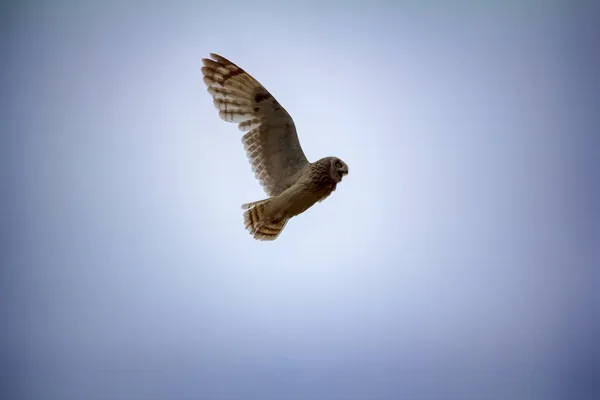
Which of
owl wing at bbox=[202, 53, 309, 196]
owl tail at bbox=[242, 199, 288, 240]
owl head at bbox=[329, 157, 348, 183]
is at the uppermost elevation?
owl wing at bbox=[202, 53, 309, 196]

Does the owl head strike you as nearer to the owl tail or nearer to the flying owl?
the flying owl

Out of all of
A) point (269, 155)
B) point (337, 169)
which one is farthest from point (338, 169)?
point (269, 155)

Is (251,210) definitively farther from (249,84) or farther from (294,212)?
(249,84)

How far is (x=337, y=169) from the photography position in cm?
280

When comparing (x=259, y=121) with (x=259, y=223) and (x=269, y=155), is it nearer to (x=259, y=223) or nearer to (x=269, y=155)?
(x=269, y=155)

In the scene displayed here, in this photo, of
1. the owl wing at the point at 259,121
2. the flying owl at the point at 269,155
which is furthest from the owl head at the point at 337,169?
the owl wing at the point at 259,121

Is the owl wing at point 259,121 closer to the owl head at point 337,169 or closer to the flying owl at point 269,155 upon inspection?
the flying owl at point 269,155

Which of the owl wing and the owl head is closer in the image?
the owl head

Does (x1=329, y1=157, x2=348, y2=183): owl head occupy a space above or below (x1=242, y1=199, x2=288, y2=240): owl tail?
above

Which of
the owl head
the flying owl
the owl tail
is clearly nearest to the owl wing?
the flying owl

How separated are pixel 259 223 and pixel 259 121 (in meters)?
0.57

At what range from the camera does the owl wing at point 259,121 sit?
3.04 metres

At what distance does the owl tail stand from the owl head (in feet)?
1.26

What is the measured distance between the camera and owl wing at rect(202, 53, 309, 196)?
304 centimetres
